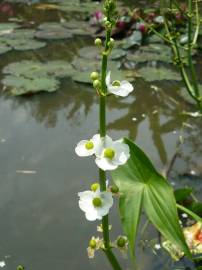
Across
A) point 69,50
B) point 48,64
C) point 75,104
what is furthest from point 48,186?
point 69,50

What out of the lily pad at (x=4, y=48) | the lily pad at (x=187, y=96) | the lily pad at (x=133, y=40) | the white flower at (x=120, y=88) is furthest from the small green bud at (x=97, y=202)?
the lily pad at (x=133, y=40)

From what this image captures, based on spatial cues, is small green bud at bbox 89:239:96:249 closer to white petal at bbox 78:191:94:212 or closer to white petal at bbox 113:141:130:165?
white petal at bbox 78:191:94:212

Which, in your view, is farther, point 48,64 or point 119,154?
point 48,64

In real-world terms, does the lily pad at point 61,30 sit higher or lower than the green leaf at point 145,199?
lower

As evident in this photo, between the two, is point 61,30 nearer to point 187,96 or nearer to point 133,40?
point 133,40

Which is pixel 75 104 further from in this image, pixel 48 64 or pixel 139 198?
pixel 139 198

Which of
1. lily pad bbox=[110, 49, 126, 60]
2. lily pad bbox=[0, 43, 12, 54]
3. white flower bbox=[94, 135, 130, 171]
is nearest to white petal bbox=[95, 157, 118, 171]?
white flower bbox=[94, 135, 130, 171]

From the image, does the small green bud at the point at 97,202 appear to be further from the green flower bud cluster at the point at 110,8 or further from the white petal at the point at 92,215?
the green flower bud cluster at the point at 110,8
